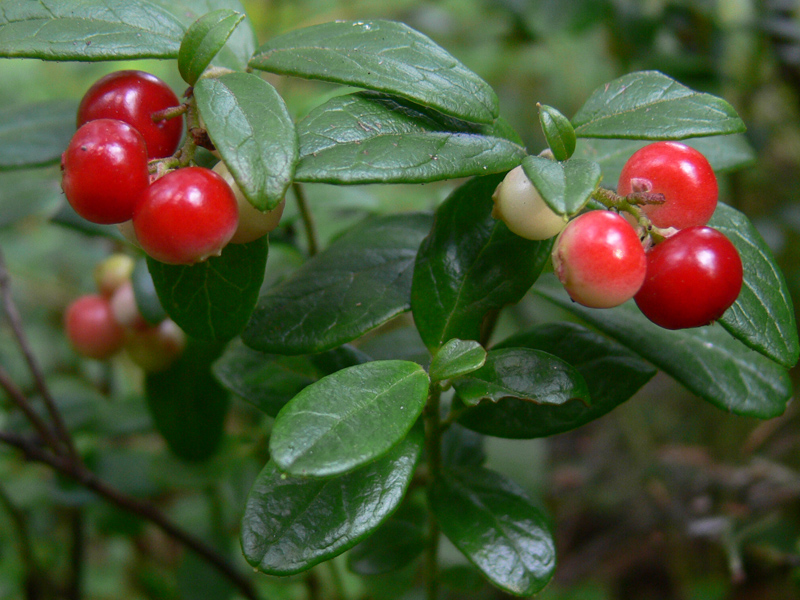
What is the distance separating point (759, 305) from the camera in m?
0.64

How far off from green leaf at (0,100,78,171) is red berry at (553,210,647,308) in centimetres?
70

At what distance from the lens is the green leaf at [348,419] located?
19.6 inches

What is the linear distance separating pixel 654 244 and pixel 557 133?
0.47 feet

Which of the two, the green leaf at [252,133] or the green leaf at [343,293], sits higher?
the green leaf at [252,133]

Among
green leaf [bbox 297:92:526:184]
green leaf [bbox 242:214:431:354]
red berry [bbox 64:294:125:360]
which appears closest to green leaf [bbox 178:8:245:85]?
green leaf [bbox 297:92:526:184]

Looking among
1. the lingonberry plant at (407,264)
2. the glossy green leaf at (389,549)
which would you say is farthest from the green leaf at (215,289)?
the glossy green leaf at (389,549)

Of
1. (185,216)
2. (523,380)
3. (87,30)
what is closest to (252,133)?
(185,216)

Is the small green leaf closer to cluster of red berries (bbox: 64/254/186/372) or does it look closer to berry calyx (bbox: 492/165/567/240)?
berry calyx (bbox: 492/165/567/240)

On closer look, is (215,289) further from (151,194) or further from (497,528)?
(497,528)

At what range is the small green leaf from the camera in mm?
604

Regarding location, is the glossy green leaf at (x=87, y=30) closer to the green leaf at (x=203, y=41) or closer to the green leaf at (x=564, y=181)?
the green leaf at (x=203, y=41)

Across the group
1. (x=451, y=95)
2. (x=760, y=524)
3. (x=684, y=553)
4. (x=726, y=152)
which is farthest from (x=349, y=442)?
(x=684, y=553)

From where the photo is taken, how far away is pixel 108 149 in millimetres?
569

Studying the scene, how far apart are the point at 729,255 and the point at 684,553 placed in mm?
1411
